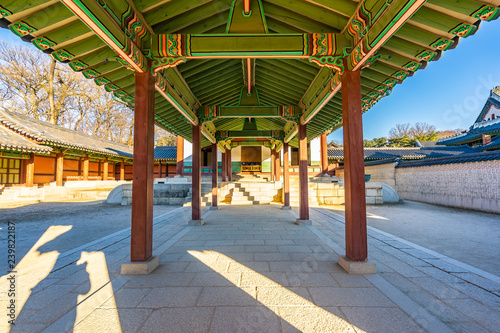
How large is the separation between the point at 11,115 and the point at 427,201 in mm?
25042

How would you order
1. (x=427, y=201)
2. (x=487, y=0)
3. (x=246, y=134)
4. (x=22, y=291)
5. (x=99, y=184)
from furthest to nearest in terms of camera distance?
(x=99, y=184), (x=427, y=201), (x=246, y=134), (x=22, y=291), (x=487, y=0)

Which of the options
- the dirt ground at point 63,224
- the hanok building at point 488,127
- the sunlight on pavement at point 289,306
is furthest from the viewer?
the hanok building at point 488,127

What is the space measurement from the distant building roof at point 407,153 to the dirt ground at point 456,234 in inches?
481

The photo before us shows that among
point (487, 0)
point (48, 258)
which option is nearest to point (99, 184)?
point (48, 258)

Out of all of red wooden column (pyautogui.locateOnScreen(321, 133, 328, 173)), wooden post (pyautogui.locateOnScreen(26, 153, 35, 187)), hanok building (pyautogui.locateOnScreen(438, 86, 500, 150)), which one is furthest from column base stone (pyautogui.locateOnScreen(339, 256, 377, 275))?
wooden post (pyautogui.locateOnScreen(26, 153, 35, 187))

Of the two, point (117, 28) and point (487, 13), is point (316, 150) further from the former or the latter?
point (117, 28)

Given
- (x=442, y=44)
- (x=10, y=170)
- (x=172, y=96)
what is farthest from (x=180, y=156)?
(x=442, y=44)

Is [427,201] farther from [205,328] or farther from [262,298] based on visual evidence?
[205,328]

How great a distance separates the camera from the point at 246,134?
8523 millimetres

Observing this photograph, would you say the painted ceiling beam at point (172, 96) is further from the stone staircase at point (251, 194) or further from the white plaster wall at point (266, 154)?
the white plaster wall at point (266, 154)

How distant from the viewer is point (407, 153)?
20.2 meters

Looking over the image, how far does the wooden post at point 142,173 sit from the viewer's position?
120 inches

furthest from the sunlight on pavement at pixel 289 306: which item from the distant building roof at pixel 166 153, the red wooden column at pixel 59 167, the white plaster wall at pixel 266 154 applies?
the distant building roof at pixel 166 153

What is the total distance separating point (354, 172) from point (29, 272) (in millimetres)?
4871
